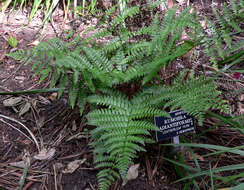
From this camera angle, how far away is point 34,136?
Result: 2049mm

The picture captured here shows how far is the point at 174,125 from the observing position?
1.79m

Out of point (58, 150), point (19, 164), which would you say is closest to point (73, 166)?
point (58, 150)

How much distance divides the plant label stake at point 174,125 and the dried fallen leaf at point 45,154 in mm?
860

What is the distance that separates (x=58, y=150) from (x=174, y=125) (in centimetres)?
95

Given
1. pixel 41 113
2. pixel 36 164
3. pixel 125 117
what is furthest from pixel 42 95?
pixel 125 117

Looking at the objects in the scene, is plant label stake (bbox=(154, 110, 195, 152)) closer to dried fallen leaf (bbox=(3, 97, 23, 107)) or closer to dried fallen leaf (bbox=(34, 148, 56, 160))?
dried fallen leaf (bbox=(34, 148, 56, 160))

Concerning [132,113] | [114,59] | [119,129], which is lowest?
[119,129]

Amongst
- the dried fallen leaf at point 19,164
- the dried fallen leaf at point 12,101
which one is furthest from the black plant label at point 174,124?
the dried fallen leaf at point 12,101

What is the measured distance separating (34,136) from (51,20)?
174 cm

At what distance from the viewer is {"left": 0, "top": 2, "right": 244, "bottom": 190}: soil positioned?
1.77m

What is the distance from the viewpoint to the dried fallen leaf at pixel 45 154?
1912 mm

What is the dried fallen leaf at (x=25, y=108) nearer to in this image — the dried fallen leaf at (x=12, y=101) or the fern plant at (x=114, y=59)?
the dried fallen leaf at (x=12, y=101)

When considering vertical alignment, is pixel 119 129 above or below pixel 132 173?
above

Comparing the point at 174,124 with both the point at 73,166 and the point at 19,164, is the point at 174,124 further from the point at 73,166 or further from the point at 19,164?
the point at 19,164
